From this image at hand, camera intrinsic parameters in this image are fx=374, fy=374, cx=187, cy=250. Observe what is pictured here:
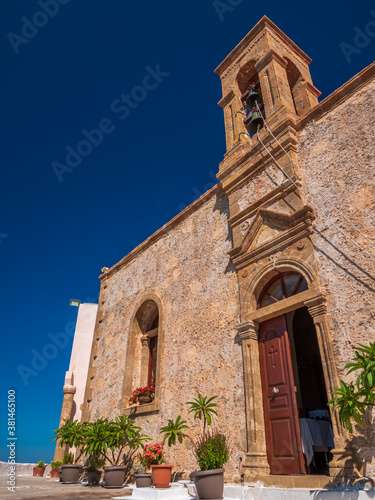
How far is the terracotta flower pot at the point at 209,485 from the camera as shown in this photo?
4.82 meters

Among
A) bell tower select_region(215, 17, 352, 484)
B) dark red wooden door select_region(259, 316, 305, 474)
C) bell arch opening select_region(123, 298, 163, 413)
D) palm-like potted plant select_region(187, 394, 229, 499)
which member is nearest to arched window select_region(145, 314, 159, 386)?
bell arch opening select_region(123, 298, 163, 413)

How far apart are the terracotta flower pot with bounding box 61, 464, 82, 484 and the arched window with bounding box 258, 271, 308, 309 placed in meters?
5.74

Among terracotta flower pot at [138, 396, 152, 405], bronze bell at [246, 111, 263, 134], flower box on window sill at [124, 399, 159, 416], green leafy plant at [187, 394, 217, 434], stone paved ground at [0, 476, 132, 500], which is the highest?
bronze bell at [246, 111, 263, 134]

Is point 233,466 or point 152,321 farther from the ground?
point 152,321

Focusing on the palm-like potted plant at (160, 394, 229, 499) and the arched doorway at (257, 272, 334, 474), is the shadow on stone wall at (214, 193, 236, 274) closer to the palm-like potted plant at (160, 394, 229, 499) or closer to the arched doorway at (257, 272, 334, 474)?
the arched doorway at (257, 272, 334, 474)

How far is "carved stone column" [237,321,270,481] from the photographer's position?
16.6 feet

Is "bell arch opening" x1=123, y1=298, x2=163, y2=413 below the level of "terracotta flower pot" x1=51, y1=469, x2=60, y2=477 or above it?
above

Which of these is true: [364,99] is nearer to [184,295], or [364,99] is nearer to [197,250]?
[197,250]

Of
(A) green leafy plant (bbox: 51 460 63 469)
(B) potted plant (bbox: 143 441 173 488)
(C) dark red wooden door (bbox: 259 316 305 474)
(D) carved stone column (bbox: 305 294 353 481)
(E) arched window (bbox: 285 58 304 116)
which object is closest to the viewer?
(D) carved stone column (bbox: 305 294 353 481)

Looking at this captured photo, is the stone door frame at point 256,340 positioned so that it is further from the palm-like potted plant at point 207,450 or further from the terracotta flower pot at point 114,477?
the terracotta flower pot at point 114,477

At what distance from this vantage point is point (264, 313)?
5742 mm

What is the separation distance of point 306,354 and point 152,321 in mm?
3822

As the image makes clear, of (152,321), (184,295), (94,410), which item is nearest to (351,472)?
(184,295)

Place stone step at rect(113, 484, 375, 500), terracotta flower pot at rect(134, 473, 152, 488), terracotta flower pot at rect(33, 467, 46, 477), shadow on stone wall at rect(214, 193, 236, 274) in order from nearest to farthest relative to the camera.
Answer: stone step at rect(113, 484, 375, 500), terracotta flower pot at rect(134, 473, 152, 488), shadow on stone wall at rect(214, 193, 236, 274), terracotta flower pot at rect(33, 467, 46, 477)
